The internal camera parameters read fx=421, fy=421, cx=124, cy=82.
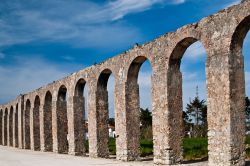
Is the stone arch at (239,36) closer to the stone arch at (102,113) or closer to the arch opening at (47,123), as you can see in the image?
the stone arch at (102,113)

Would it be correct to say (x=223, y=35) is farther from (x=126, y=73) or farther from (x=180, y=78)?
(x=126, y=73)

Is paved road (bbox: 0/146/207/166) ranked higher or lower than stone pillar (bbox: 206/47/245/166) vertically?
lower

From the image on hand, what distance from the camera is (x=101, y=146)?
1998cm

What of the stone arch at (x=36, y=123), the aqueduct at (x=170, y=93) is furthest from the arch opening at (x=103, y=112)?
the stone arch at (x=36, y=123)

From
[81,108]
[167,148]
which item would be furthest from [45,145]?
[167,148]

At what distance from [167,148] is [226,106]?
331cm

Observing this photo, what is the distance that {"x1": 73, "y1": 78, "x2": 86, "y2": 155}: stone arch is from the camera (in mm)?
22797

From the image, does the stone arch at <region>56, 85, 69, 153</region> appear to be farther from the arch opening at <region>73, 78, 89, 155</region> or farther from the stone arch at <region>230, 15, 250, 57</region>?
the stone arch at <region>230, 15, 250, 57</region>

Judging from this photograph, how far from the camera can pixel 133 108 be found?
17547mm

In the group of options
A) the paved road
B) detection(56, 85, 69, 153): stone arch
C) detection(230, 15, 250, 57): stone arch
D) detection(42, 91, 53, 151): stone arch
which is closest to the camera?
detection(230, 15, 250, 57): stone arch

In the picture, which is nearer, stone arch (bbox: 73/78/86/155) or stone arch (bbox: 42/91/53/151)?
stone arch (bbox: 73/78/86/155)

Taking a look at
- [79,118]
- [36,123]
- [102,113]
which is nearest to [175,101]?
[102,113]

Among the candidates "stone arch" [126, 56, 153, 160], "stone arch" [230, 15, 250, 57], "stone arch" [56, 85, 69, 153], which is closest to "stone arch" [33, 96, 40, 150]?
"stone arch" [56, 85, 69, 153]

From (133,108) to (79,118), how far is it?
6239mm
